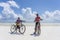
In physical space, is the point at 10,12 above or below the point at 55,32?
above

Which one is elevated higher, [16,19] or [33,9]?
[33,9]

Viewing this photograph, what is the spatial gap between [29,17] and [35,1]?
391 mm

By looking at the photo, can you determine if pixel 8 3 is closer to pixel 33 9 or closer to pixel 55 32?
pixel 33 9

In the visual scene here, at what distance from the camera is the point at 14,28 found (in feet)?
10.3

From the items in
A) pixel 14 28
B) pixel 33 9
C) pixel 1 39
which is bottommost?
pixel 1 39

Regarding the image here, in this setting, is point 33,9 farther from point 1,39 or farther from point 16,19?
point 1,39

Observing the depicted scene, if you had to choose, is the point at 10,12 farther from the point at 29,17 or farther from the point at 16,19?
the point at 29,17

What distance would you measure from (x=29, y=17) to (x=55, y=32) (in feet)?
2.24

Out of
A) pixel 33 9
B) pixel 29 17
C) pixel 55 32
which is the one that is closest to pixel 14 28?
pixel 29 17

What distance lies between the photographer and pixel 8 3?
3.09 meters

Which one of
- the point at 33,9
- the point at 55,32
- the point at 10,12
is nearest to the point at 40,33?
the point at 55,32

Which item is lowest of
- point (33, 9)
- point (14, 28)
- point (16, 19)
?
point (14, 28)

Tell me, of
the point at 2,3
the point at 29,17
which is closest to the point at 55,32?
the point at 29,17

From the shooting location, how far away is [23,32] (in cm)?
311
